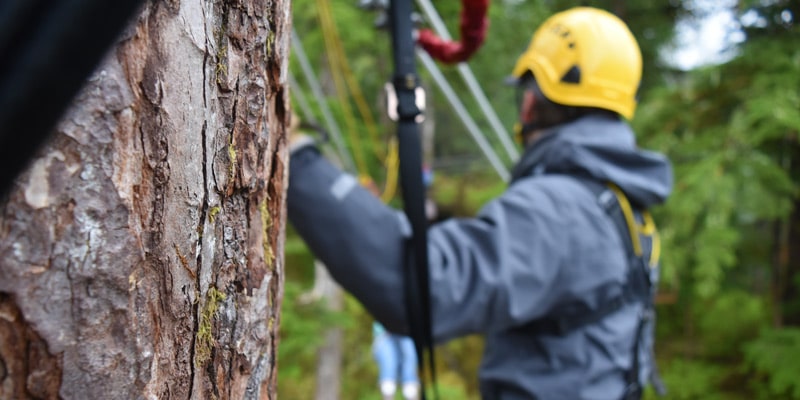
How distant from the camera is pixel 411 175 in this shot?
4.33 ft

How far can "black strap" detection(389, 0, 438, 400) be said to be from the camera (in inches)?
51.7

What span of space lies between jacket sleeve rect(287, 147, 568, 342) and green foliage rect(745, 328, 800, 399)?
388 centimetres

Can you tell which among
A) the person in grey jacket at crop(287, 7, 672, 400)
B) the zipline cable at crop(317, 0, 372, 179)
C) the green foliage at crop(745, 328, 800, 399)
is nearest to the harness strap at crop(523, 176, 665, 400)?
the person in grey jacket at crop(287, 7, 672, 400)

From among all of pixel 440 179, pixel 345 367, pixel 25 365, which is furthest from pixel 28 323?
pixel 440 179

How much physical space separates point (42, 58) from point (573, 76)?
2.00 m

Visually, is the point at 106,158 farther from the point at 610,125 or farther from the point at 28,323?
the point at 610,125

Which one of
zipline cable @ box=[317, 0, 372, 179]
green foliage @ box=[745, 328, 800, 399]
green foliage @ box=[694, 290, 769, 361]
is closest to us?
green foliage @ box=[745, 328, 800, 399]

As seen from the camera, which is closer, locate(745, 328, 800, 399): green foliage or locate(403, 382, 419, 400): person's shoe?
locate(745, 328, 800, 399): green foliage

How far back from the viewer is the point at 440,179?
43.6 feet

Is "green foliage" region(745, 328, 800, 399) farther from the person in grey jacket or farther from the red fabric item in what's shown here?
the red fabric item

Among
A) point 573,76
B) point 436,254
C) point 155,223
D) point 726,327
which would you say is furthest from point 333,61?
point 155,223

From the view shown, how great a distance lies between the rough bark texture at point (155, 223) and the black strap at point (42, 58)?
0.21m

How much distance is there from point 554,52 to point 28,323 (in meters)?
2.07

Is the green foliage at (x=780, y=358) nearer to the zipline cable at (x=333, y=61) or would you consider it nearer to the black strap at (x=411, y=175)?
the zipline cable at (x=333, y=61)
